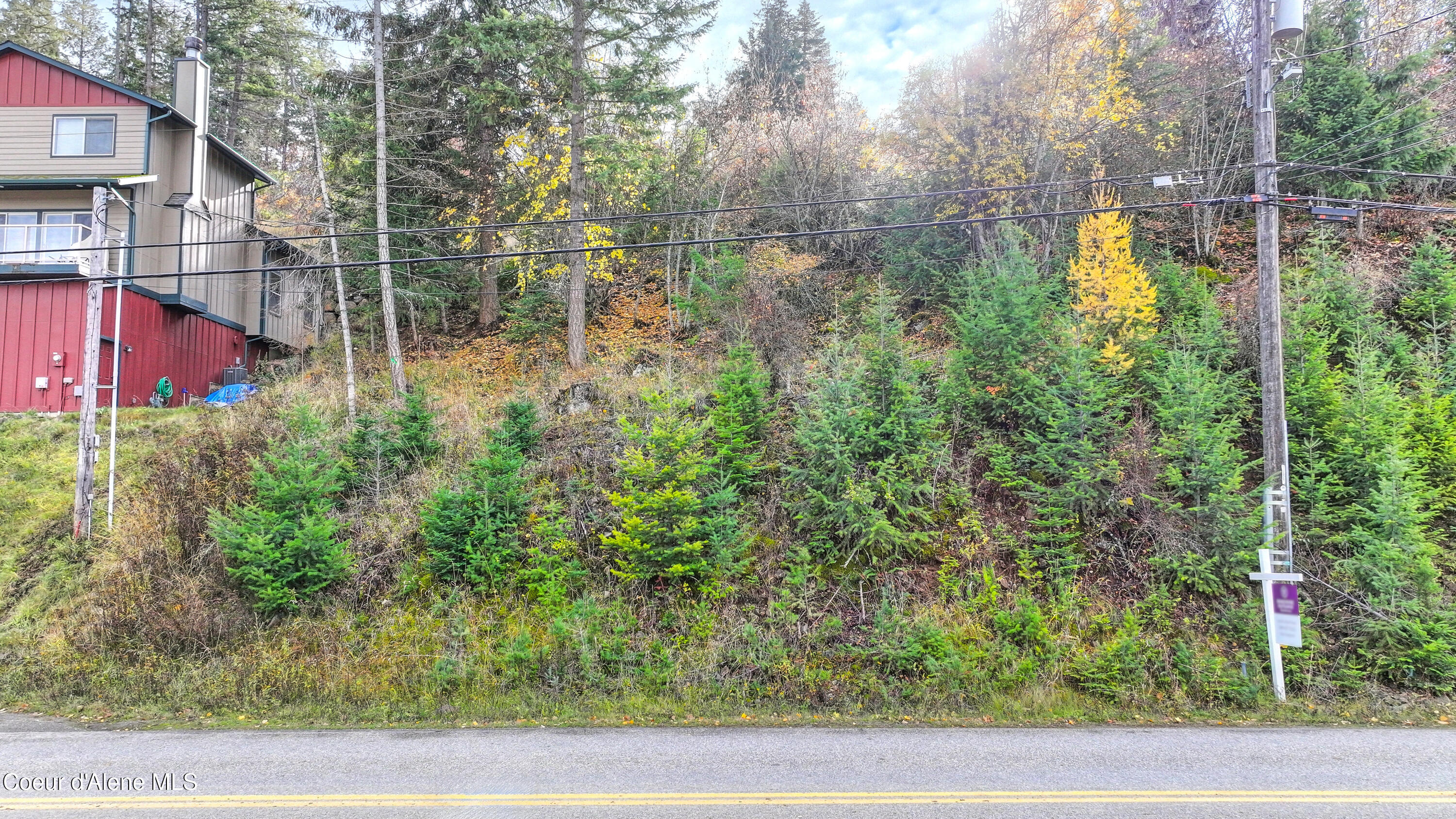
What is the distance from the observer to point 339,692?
25.4 ft

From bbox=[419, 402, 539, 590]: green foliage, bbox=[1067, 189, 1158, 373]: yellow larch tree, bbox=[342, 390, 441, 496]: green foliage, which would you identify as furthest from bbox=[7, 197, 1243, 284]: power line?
bbox=[419, 402, 539, 590]: green foliage

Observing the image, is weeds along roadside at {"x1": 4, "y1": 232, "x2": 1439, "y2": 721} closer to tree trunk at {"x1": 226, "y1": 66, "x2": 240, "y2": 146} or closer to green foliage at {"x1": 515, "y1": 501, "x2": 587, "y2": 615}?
green foliage at {"x1": 515, "y1": 501, "x2": 587, "y2": 615}

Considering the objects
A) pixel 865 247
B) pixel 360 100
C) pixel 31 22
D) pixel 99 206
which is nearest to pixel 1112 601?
pixel 865 247

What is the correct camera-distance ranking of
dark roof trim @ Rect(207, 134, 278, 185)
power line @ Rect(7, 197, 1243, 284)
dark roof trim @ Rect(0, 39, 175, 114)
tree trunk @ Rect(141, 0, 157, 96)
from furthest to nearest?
1. tree trunk @ Rect(141, 0, 157, 96)
2. dark roof trim @ Rect(207, 134, 278, 185)
3. dark roof trim @ Rect(0, 39, 175, 114)
4. power line @ Rect(7, 197, 1243, 284)

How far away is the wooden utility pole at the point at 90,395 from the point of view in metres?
10.1

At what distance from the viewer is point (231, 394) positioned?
18.2m

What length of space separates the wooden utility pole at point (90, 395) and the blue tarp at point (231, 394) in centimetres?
636

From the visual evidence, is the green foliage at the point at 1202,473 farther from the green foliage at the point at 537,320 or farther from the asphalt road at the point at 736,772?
the green foliage at the point at 537,320

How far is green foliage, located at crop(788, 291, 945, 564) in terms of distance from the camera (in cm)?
916

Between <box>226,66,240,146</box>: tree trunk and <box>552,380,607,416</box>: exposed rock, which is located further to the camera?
<box>226,66,240,146</box>: tree trunk

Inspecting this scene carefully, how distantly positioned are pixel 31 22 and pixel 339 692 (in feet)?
116

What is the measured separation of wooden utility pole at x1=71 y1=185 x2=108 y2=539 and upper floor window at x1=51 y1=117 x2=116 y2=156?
11.6m

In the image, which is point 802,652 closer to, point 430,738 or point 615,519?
point 615,519

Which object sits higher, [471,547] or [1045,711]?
[471,547]
